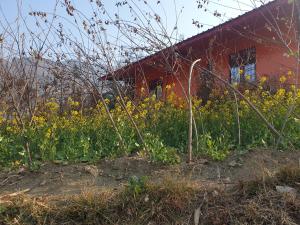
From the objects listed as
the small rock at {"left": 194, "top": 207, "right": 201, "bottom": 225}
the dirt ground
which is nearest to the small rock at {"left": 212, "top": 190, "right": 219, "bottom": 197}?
the small rock at {"left": 194, "top": 207, "right": 201, "bottom": 225}

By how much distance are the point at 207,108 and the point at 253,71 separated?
4.73 meters

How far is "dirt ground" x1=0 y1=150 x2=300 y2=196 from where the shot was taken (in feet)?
14.4

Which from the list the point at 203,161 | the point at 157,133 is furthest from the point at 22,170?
the point at 157,133

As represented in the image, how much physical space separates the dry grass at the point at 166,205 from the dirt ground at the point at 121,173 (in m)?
0.43

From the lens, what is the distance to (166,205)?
11.8 feet

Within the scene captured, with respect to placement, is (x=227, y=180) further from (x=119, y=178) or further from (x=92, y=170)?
(x=92, y=170)

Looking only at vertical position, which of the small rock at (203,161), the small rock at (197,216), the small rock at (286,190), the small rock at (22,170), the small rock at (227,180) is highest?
the small rock at (22,170)

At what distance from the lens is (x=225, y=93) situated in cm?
783

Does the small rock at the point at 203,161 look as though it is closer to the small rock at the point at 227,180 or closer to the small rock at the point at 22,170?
the small rock at the point at 227,180

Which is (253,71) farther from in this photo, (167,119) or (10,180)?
(10,180)

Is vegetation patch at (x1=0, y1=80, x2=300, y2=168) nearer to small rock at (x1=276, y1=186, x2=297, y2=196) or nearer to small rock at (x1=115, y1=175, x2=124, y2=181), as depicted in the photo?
small rock at (x1=115, y1=175, x2=124, y2=181)

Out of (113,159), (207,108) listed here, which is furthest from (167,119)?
(113,159)

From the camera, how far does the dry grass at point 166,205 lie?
11.4ft

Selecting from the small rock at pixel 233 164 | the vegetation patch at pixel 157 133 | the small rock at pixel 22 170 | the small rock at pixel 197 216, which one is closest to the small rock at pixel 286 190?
the small rock at pixel 197 216
